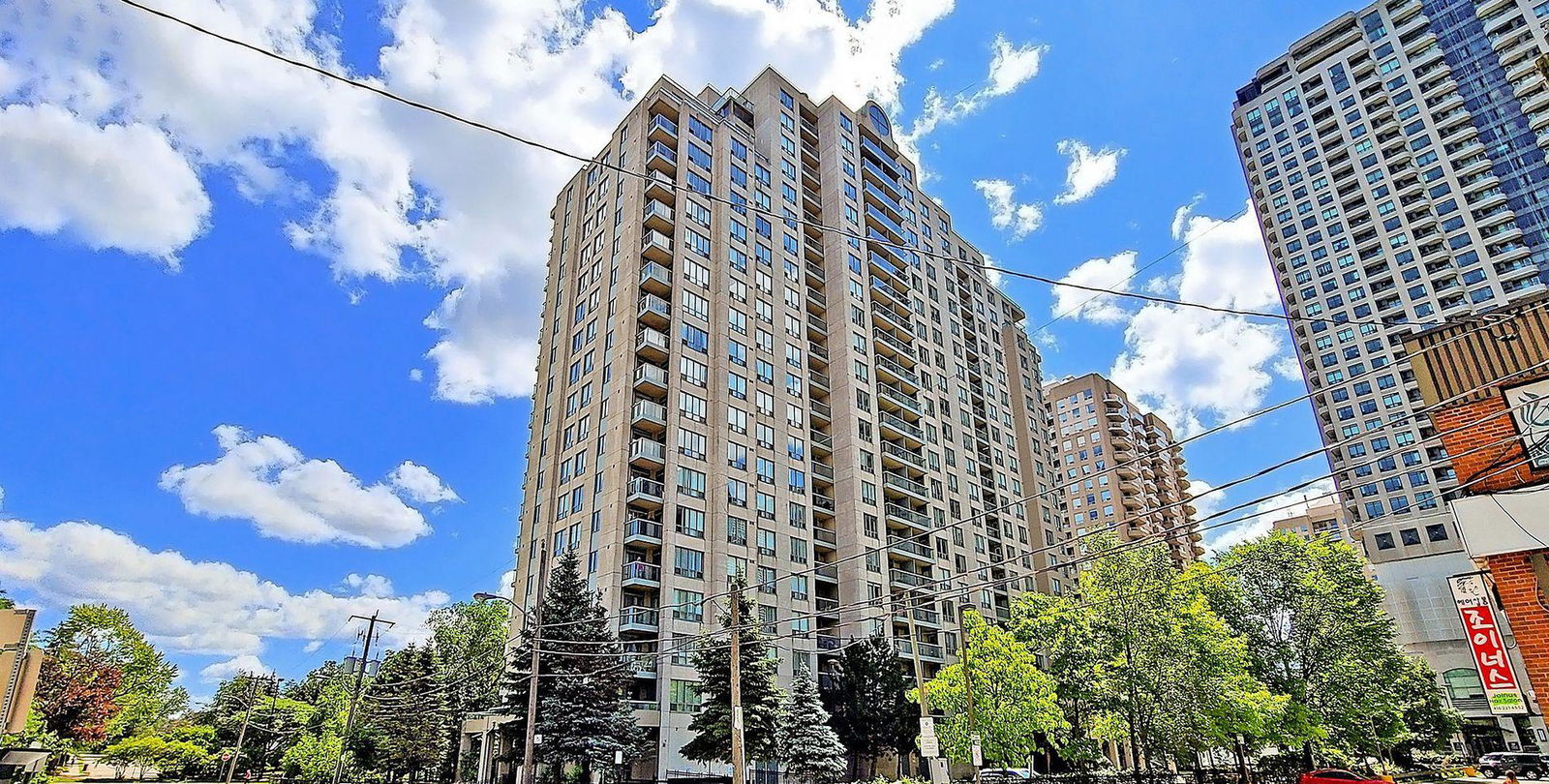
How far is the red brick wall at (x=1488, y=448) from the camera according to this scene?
12.0m

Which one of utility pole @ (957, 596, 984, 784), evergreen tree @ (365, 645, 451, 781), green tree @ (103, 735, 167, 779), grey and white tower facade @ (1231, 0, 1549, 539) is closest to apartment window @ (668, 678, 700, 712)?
utility pole @ (957, 596, 984, 784)

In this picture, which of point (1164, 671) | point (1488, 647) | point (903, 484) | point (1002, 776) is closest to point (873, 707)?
point (1002, 776)

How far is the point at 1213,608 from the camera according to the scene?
131 ft

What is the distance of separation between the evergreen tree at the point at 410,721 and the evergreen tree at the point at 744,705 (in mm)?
23018

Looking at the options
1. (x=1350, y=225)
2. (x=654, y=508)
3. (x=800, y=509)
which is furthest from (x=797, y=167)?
(x=1350, y=225)

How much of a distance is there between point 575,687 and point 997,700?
1784 centimetres

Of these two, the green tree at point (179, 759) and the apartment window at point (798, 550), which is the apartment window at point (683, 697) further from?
the green tree at point (179, 759)

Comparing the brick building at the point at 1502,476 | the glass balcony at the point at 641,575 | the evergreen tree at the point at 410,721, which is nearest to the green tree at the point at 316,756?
the evergreen tree at the point at 410,721

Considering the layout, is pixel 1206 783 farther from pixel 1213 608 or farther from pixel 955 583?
pixel 955 583

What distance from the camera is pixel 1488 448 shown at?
1202cm

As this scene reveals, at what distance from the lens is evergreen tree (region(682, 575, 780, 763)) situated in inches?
1390

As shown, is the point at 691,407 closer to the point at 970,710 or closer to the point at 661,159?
the point at 661,159

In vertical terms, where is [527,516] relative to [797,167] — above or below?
below

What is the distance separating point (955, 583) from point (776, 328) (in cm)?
2392
